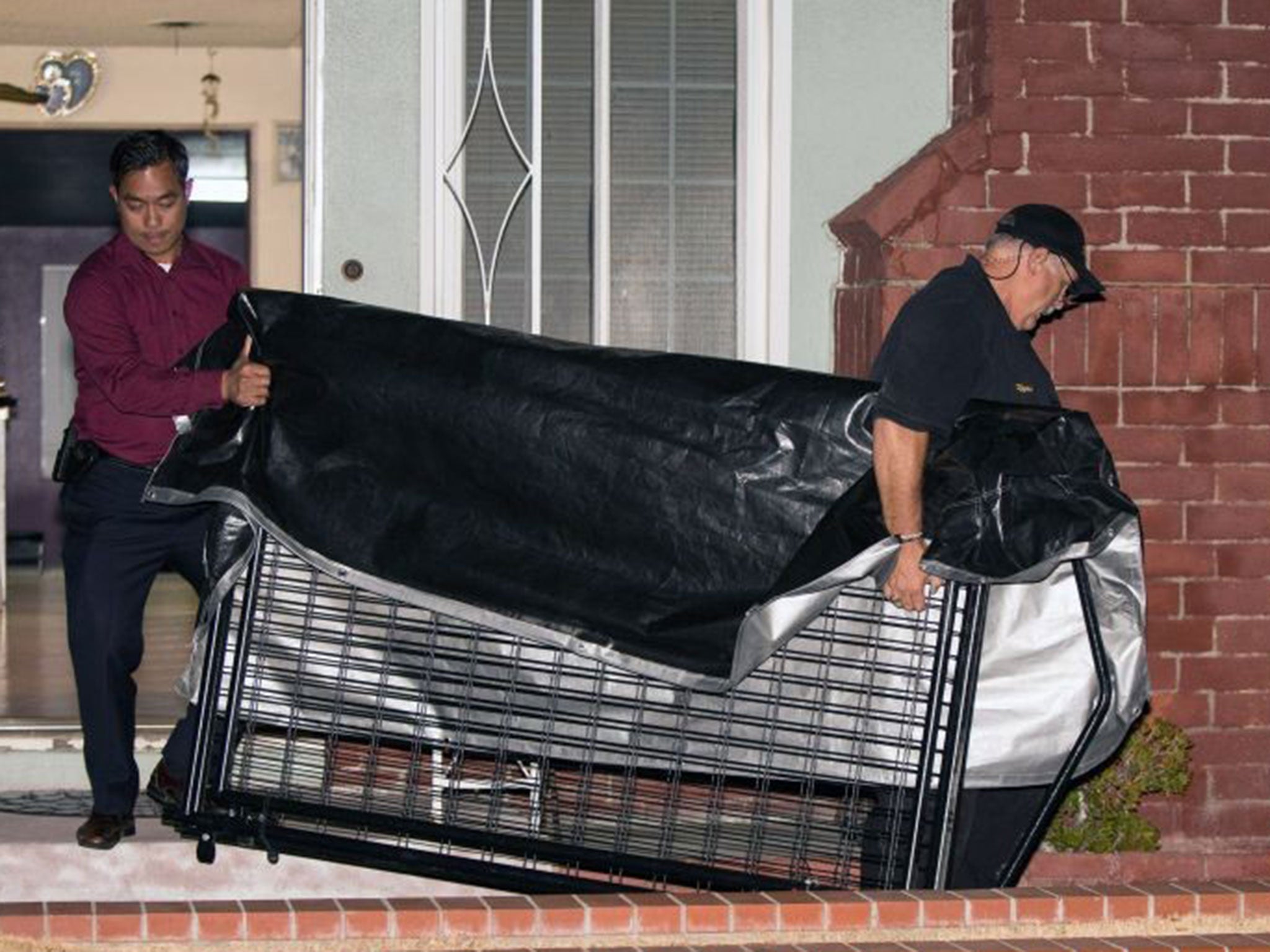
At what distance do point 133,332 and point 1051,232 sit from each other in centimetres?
241

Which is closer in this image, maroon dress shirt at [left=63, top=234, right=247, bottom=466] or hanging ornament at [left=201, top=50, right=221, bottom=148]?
maroon dress shirt at [left=63, top=234, right=247, bottom=466]

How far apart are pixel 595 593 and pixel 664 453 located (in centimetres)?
37

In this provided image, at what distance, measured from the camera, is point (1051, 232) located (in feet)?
19.1

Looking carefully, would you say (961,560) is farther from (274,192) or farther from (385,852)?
(274,192)

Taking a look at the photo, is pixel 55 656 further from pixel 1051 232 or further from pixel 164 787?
pixel 1051 232

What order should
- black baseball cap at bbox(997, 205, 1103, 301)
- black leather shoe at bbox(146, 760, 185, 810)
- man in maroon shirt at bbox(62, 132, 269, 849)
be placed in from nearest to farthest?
black baseball cap at bbox(997, 205, 1103, 301) → black leather shoe at bbox(146, 760, 185, 810) → man in maroon shirt at bbox(62, 132, 269, 849)

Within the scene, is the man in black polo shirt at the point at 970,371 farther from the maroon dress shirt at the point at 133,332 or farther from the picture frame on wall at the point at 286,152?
the picture frame on wall at the point at 286,152

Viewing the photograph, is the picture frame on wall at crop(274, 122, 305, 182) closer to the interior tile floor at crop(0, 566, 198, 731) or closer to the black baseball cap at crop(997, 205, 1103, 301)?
the interior tile floor at crop(0, 566, 198, 731)

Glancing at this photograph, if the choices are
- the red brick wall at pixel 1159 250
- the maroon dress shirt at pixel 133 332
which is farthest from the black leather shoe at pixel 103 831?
the red brick wall at pixel 1159 250

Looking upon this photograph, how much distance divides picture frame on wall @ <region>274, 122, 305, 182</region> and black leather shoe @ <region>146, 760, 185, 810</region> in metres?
9.92

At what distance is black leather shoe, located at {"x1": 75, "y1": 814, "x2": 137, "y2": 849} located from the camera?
634cm

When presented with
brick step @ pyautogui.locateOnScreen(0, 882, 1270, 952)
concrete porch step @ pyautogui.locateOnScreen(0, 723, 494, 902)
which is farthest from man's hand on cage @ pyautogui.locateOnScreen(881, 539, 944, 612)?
concrete porch step @ pyautogui.locateOnScreen(0, 723, 494, 902)

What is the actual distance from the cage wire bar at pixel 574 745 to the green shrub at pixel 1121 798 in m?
1.59

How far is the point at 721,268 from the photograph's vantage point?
25.4 feet
